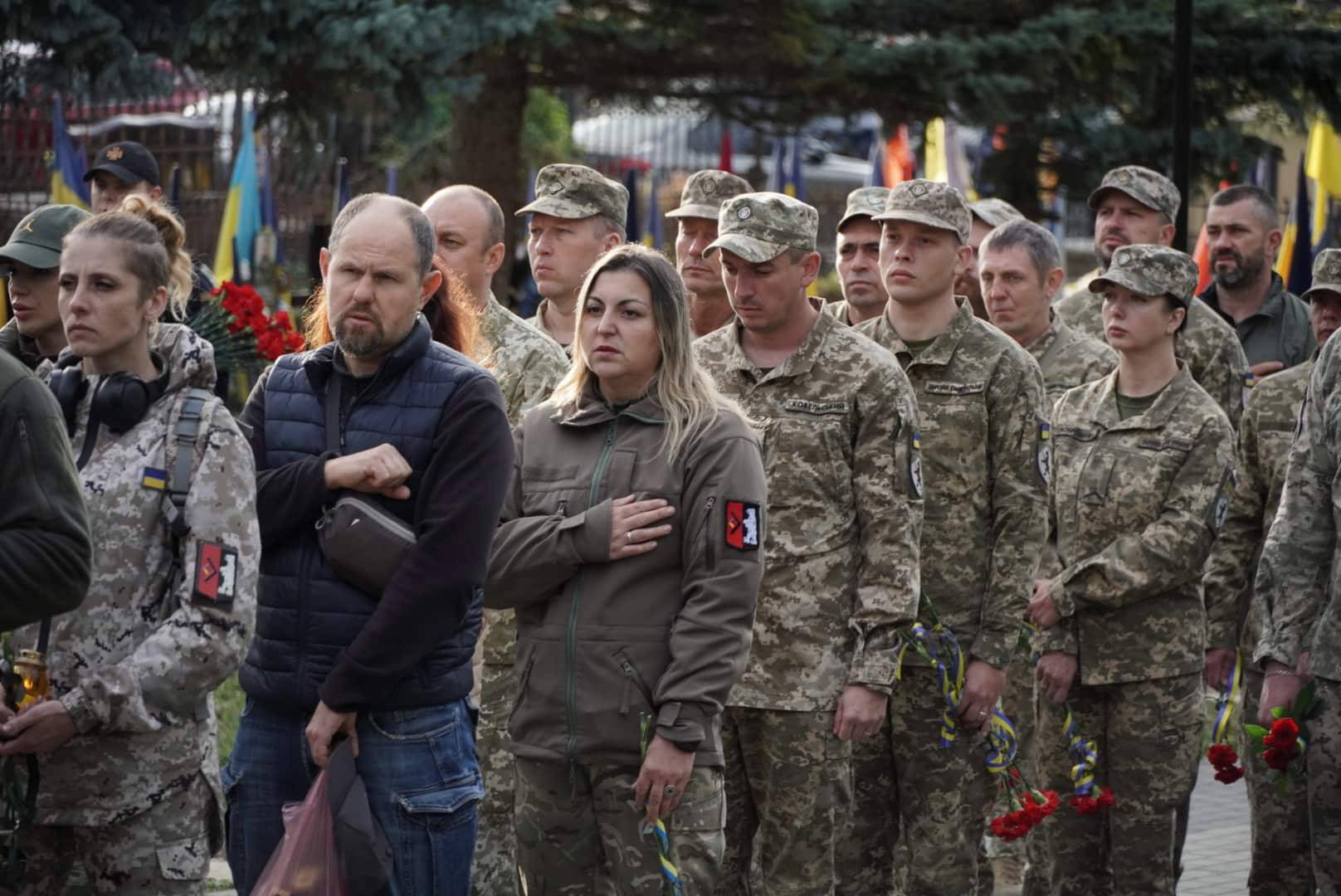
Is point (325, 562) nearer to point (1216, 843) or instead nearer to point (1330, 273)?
point (1330, 273)

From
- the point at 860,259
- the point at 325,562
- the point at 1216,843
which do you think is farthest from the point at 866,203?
the point at 325,562

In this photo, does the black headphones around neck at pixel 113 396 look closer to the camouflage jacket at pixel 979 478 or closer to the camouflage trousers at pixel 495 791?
the camouflage trousers at pixel 495 791

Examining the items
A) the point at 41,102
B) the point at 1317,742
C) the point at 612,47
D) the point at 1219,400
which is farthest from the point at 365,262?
the point at 612,47

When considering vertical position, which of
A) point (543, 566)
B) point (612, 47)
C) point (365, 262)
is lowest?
point (543, 566)

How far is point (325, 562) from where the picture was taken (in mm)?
4625

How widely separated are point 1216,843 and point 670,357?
183 inches

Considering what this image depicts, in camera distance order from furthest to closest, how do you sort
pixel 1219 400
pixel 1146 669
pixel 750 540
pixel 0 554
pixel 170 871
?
pixel 1219 400 < pixel 1146 669 < pixel 750 540 < pixel 170 871 < pixel 0 554

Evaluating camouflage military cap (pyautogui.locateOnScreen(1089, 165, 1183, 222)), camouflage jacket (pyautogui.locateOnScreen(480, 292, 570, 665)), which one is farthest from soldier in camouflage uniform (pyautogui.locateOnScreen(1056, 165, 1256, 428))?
camouflage jacket (pyautogui.locateOnScreen(480, 292, 570, 665))

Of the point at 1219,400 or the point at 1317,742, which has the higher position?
the point at 1219,400

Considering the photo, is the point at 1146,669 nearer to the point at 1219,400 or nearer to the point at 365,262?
the point at 1219,400

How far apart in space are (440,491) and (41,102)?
1112 cm

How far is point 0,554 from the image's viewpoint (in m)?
3.56

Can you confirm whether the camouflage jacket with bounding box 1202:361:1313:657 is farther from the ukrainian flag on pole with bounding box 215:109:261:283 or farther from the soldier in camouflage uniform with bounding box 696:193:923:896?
the ukrainian flag on pole with bounding box 215:109:261:283

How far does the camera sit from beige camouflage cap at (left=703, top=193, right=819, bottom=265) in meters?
6.00
